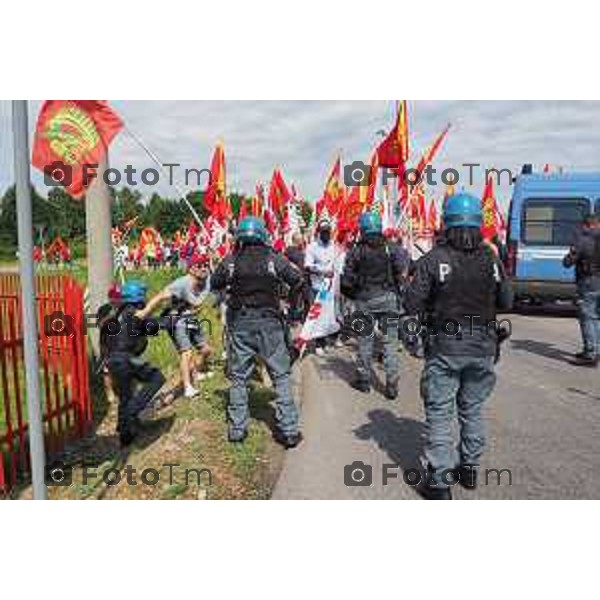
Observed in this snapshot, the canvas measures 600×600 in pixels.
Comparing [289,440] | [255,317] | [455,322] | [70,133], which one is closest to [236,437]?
[289,440]

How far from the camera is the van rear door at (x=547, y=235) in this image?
44.6ft

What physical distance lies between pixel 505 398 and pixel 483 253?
3.31m

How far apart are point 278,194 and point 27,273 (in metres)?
12.1

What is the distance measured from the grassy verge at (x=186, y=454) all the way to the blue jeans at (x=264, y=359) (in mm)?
231

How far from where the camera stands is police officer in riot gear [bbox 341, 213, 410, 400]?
285 inches

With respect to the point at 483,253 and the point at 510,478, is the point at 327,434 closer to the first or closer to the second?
the point at 510,478

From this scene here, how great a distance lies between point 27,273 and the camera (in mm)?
2984

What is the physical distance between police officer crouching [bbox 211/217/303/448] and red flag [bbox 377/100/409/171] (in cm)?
513

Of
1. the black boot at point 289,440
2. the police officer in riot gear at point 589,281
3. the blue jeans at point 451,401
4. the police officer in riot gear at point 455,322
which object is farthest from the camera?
the police officer in riot gear at point 589,281

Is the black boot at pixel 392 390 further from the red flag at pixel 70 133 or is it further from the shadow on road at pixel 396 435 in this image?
the red flag at pixel 70 133

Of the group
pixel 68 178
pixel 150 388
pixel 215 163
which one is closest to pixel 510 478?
pixel 150 388

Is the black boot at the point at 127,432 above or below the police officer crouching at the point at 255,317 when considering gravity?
below

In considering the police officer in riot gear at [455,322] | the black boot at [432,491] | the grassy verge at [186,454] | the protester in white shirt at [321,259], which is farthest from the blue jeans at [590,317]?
the black boot at [432,491]

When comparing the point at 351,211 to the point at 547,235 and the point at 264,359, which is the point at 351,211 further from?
the point at 264,359
